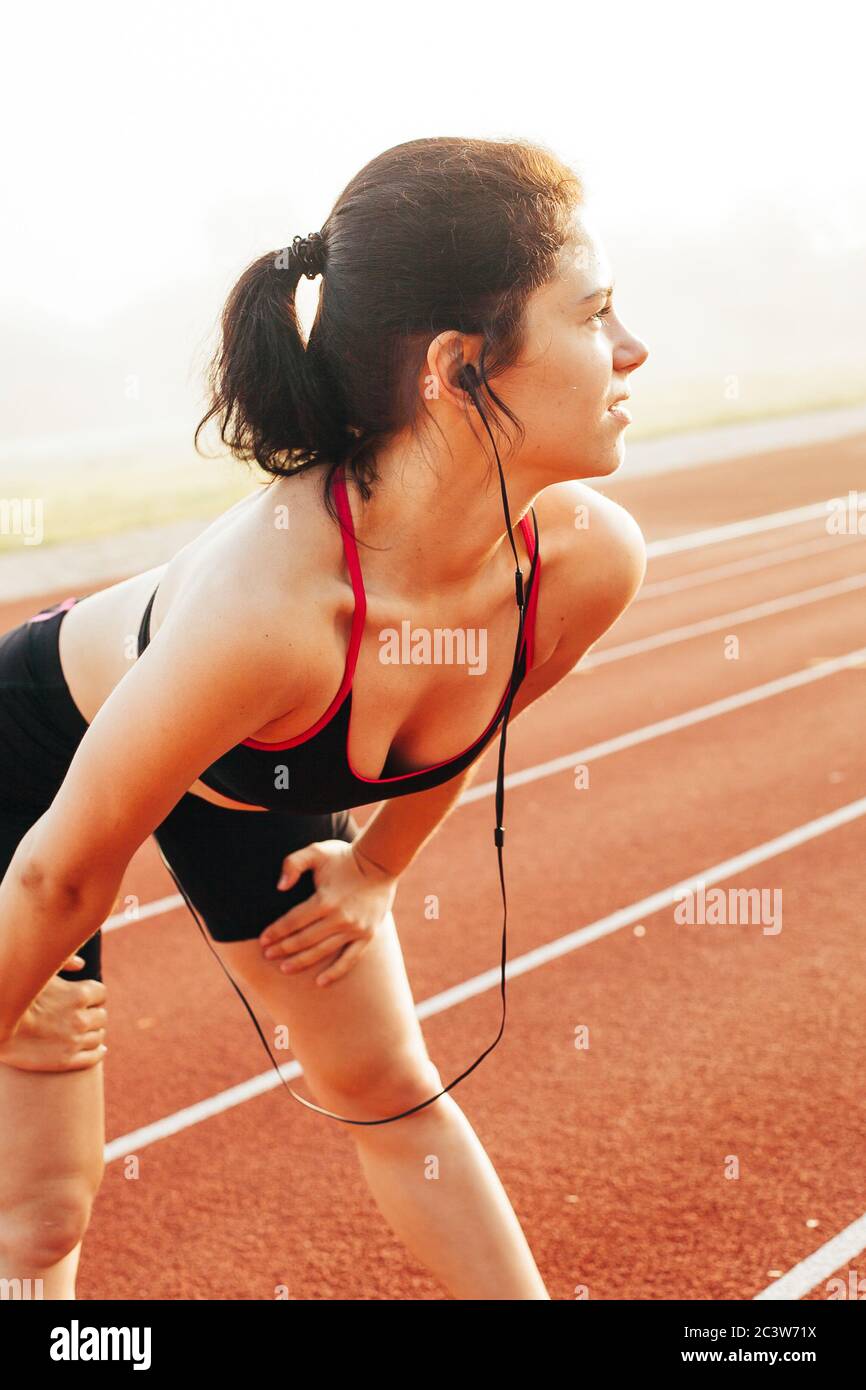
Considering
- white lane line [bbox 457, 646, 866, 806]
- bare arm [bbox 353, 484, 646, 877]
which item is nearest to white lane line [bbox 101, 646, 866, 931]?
white lane line [bbox 457, 646, 866, 806]

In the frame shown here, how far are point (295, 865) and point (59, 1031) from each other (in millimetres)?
422

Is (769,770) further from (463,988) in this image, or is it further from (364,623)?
(364,623)

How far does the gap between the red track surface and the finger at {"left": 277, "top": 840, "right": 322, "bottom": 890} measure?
1.04 metres

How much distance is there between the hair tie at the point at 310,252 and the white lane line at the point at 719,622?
6235 mm

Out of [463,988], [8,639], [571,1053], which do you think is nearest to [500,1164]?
[571,1053]

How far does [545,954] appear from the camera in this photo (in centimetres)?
461

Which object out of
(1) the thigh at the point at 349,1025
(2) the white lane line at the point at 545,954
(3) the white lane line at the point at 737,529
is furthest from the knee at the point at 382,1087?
(3) the white lane line at the point at 737,529

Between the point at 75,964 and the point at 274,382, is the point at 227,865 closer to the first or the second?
Result: the point at 75,964

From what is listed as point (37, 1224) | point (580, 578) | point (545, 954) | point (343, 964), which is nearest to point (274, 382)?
point (580, 578)

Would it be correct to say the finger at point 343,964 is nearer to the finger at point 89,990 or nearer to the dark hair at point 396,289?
the finger at point 89,990

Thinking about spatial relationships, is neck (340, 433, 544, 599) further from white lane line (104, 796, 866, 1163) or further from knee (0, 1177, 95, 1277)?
white lane line (104, 796, 866, 1163)

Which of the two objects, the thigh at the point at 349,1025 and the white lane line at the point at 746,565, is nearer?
the thigh at the point at 349,1025

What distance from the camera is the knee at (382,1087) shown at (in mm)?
2242
